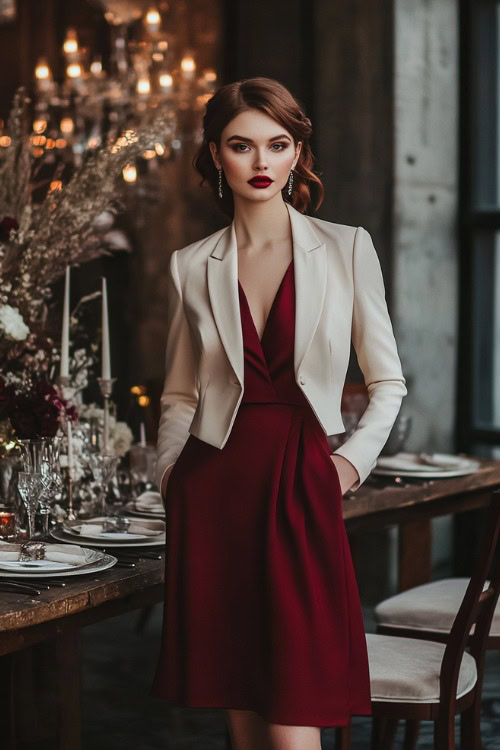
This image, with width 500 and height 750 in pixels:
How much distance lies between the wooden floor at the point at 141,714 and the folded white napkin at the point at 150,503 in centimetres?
90

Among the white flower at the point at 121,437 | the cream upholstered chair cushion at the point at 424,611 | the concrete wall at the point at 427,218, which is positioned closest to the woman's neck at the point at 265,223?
the white flower at the point at 121,437

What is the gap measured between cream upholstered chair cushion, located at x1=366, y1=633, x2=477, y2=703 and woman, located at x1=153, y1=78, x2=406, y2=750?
1.80ft

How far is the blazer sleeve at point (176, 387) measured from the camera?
2352mm

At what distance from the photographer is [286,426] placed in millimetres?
2174

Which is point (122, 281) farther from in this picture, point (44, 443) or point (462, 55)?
point (44, 443)

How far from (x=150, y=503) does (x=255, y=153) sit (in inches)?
52.9

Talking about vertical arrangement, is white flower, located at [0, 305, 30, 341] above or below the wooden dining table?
above

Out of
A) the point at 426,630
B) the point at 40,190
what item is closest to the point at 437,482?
the point at 426,630

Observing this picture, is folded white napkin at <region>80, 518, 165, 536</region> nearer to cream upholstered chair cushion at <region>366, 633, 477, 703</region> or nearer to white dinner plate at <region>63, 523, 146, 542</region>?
white dinner plate at <region>63, 523, 146, 542</region>

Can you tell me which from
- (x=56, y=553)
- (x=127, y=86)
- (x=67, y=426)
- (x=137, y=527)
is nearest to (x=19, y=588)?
(x=56, y=553)

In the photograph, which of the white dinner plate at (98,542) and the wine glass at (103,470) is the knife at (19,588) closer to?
the white dinner plate at (98,542)

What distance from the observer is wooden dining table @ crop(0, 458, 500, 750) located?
227cm

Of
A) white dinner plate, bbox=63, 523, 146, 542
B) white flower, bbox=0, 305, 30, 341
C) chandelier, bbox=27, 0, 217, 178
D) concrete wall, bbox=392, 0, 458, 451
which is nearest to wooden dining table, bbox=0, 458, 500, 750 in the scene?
white dinner plate, bbox=63, 523, 146, 542

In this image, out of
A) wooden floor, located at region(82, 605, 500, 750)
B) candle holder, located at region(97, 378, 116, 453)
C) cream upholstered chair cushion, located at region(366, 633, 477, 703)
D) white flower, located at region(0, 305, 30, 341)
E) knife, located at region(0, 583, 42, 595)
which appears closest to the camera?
knife, located at region(0, 583, 42, 595)
